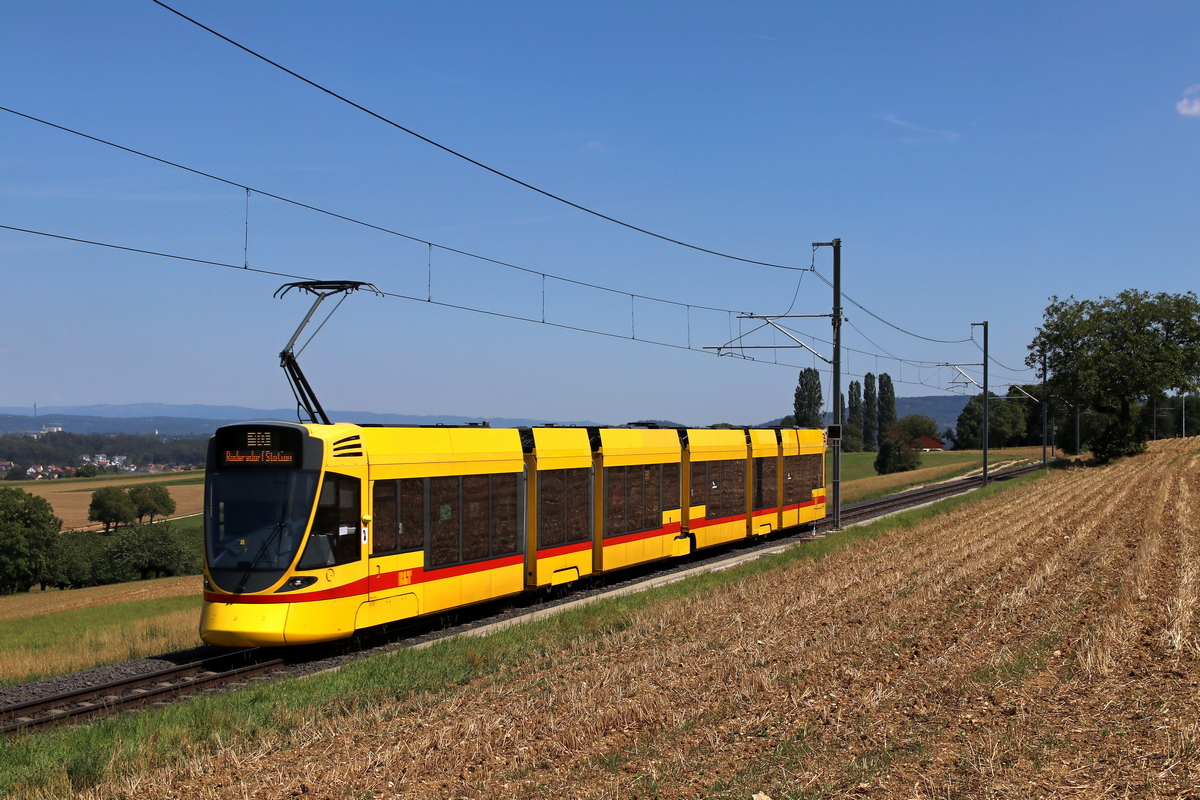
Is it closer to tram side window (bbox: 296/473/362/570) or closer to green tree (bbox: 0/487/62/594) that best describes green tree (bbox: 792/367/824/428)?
green tree (bbox: 0/487/62/594)

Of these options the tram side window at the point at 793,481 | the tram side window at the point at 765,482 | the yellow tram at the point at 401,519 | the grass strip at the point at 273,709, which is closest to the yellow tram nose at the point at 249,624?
the yellow tram at the point at 401,519

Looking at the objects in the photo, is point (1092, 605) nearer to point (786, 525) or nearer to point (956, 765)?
point (956, 765)

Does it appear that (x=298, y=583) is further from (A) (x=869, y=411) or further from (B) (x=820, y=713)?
(A) (x=869, y=411)

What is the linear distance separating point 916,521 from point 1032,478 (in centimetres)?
2761

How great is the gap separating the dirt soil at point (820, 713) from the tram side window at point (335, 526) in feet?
10.5

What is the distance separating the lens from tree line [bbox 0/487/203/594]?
6450 centimetres

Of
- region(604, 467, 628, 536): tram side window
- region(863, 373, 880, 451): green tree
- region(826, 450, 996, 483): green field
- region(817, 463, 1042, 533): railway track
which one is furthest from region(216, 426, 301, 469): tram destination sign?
region(863, 373, 880, 451): green tree

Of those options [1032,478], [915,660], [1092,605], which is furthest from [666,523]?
[1032,478]

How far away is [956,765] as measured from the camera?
20.4ft

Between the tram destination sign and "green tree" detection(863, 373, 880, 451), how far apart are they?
15183 cm

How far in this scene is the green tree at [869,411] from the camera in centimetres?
15675

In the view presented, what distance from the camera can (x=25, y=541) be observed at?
64.9m

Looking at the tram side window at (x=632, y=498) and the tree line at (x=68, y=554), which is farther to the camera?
the tree line at (x=68, y=554)

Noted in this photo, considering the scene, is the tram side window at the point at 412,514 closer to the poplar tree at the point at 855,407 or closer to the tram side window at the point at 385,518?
the tram side window at the point at 385,518
